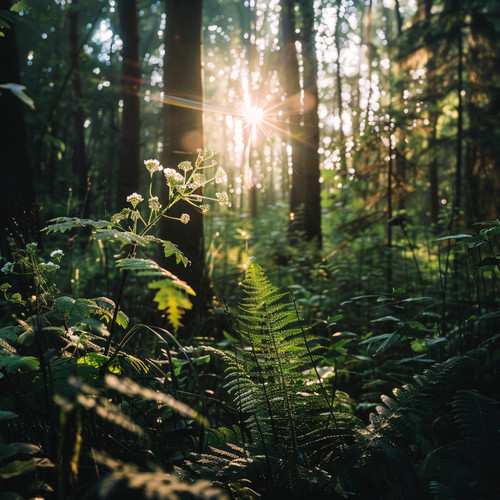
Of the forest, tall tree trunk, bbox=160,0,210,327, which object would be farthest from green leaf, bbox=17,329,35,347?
tall tree trunk, bbox=160,0,210,327

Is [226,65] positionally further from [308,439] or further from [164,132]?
[308,439]

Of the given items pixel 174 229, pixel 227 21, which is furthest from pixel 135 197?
pixel 227 21

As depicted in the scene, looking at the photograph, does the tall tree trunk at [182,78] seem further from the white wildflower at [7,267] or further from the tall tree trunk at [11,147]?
the white wildflower at [7,267]

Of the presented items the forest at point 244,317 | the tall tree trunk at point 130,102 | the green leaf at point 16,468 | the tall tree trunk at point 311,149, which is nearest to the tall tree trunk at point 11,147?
the forest at point 244,317

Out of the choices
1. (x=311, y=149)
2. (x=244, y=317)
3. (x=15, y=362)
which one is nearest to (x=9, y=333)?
(x=15, y=362)

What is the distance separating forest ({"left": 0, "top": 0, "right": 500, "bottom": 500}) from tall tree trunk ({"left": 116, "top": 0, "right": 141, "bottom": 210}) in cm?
4

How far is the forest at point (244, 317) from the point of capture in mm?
1092

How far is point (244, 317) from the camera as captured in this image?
1.37 meters

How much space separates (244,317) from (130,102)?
7.47 m

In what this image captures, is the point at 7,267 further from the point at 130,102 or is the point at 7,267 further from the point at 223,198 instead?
the point at 130,102

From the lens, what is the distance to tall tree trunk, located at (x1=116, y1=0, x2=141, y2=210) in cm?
729

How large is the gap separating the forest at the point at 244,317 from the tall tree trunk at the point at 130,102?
4 cm

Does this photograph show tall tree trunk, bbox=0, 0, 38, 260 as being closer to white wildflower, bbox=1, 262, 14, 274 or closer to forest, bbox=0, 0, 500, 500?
forest, bbox=0, 0, 500, 500

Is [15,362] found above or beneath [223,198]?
beneath
